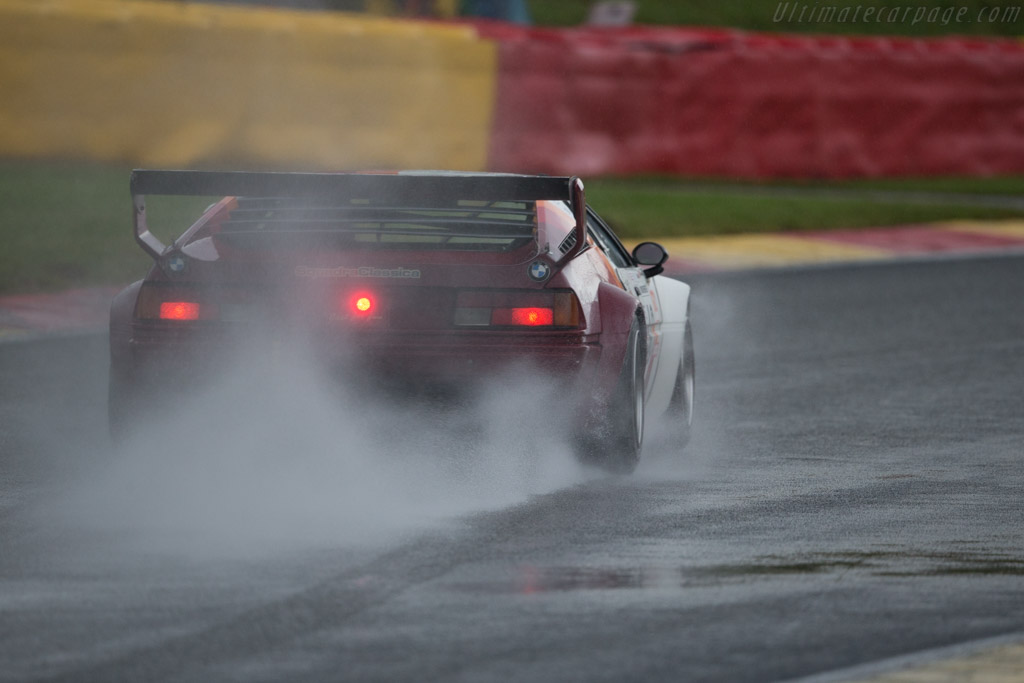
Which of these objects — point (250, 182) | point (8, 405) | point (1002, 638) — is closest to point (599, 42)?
point (8, 405)

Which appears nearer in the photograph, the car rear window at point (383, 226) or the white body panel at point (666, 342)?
the car rear window at point (383, 226)

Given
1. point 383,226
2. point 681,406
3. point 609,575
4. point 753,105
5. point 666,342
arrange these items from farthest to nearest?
point 753,105, point 681,406, point 666,342, point 383,226, point 609,575

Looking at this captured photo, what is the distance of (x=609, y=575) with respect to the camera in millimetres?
6582

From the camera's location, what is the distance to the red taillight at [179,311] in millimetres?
7895

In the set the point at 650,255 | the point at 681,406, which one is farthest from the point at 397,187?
the point at 681,406

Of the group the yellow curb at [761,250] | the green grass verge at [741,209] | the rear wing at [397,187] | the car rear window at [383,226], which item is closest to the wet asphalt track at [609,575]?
the car rear window at [383,226]

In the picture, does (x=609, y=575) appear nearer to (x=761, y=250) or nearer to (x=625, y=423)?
(x=625, y=423)

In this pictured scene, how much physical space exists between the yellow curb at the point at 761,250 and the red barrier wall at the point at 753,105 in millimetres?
2884

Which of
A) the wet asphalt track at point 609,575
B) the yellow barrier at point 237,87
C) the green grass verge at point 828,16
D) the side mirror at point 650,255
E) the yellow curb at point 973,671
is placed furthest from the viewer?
the green grass verge at point 828,16

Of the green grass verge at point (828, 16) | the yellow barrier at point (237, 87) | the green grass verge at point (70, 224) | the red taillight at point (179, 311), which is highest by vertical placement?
the green grass verge at point (828, 16)

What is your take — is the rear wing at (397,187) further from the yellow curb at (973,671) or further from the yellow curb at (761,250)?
the yellow curb at (761,250)

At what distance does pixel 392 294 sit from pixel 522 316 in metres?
0.49

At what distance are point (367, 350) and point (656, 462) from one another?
1.92m

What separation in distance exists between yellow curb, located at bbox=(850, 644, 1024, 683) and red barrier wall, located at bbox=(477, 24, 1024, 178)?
1826cm
